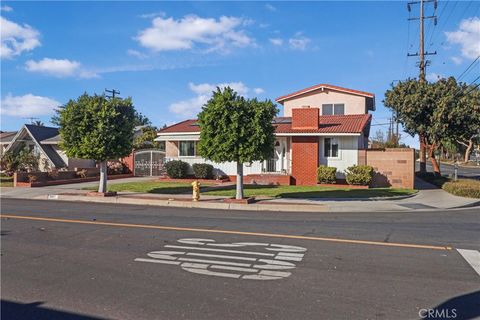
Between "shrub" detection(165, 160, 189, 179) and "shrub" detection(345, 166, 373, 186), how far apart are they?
10540mm

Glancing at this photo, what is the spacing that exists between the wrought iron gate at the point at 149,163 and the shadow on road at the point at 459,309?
96.5ft

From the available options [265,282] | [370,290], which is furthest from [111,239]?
[370,290]

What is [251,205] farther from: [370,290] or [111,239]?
[370,290]

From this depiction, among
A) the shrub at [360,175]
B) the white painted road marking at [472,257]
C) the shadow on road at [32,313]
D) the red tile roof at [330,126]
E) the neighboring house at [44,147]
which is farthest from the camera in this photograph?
the neighboring house at [44,147]

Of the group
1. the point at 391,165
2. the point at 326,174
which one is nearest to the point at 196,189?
the point at 326,174

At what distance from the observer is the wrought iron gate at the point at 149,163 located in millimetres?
33750

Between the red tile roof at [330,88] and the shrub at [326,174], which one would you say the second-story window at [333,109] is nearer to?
the red tile roof at [330,88]

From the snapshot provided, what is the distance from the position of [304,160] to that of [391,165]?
4.93 metres

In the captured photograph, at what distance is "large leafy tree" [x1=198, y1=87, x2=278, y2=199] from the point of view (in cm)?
1616

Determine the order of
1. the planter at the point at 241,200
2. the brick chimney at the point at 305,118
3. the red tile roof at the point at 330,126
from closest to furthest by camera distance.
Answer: the planter at the point at 241,200 < the red tile roof at the point at 330,126 < the brick chimney at the point at 305,118

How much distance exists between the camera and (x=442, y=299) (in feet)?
17.4

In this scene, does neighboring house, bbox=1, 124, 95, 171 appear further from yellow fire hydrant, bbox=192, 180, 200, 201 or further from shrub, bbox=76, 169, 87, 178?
yellow fire hydrant, bbox=192, 180, 200, 201

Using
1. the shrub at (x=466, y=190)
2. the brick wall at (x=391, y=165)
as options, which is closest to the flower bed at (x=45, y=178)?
the brick wall at (x=391, y=165)

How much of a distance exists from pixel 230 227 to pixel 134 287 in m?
5.13
